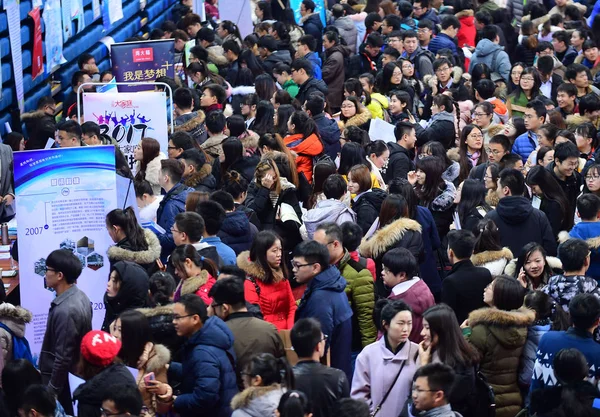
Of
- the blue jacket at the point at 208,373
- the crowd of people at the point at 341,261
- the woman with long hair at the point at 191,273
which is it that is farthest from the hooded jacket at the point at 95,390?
the woman with long hair at the point at 191,273

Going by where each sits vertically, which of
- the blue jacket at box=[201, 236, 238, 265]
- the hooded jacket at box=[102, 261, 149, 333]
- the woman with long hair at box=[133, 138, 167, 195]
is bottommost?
the woman with long hair at box=[133, 138, 167, 195]

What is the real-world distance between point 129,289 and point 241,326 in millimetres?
986

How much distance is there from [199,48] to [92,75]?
1.53 metres

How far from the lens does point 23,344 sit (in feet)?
24.7

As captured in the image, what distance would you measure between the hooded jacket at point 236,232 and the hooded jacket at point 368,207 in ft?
3.26

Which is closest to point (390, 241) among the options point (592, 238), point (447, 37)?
point (592, 238)

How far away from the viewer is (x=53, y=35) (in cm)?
1520

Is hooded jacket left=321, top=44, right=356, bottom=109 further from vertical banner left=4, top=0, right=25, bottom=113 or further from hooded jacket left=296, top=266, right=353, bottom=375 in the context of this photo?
hooded jacket left=296, top=266, right=353, bottom=375

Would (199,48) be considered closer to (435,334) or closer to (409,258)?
(409,258)

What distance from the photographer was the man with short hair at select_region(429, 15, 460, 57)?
664 inches

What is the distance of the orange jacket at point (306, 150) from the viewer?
11.4 m

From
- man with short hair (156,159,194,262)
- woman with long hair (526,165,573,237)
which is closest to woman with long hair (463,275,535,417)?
woman with long hair (526,165,573,237)

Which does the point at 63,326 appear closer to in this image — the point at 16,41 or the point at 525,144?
the point at 525,144

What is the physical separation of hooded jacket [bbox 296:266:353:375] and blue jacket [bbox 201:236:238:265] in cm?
95
